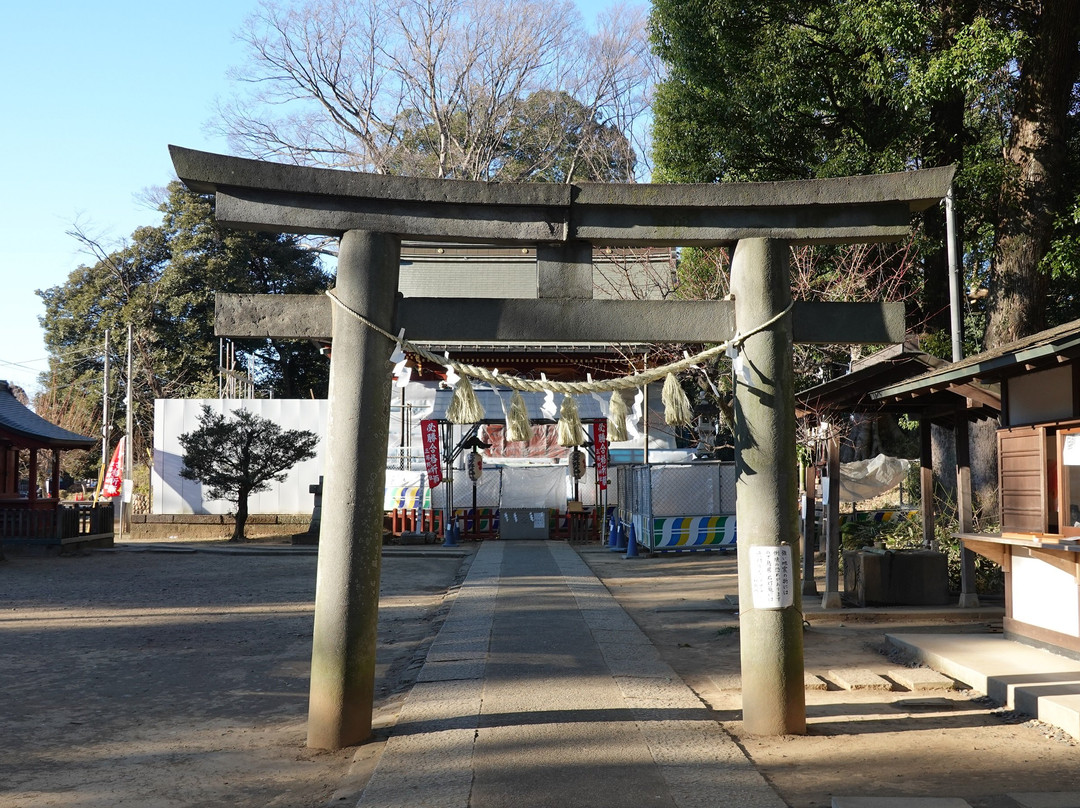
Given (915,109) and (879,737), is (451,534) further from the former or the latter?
(879,737)

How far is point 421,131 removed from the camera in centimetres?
3294

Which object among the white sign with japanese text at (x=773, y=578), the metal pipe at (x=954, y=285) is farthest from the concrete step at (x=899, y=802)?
the metal pipe at (x=954, y=285)

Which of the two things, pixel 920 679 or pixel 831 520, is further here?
pixel 831 520

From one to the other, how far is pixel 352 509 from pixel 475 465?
678 inches

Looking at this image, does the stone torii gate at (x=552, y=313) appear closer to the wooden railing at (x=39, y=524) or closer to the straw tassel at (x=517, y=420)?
the straw tassel at (x=517, y=420)

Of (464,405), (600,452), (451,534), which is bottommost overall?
(451,534)

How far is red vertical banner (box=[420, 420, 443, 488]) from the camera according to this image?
22266 mm

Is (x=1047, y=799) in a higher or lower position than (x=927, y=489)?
lower

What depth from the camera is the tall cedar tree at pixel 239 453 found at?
23.3 metres

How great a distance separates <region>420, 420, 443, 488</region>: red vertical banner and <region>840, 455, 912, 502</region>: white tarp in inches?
396

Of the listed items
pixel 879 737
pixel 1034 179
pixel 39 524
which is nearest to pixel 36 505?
pixel 39 524

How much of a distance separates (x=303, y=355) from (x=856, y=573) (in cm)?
3159

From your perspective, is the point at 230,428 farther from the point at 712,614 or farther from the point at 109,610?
the point at 712,614

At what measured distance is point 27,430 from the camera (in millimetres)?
21219
